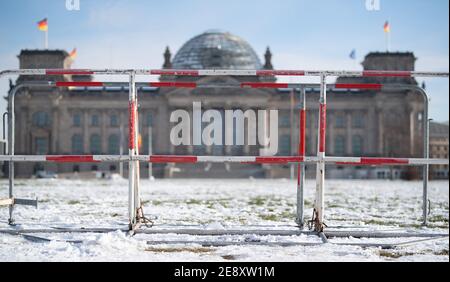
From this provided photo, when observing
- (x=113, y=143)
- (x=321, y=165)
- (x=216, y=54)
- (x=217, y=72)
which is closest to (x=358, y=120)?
(x=216, y=54)

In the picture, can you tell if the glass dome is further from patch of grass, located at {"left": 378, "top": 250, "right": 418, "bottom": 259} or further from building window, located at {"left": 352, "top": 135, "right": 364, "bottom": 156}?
patch of grass, located at {"left": 378, "top": 250, "right": 418, "bottom": 259}

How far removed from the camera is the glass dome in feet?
A: 266

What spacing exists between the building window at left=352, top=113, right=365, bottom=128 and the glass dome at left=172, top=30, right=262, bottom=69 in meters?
17.6

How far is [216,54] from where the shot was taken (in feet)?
267

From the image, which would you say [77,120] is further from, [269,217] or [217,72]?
[217,72]

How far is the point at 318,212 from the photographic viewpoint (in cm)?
841

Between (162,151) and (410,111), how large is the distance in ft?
124

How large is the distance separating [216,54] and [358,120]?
2529cm

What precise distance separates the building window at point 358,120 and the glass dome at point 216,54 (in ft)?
57.9

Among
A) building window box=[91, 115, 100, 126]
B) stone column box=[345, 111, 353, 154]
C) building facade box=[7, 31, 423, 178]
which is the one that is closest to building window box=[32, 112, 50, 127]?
building facade box=[7, 31, 423, 178]

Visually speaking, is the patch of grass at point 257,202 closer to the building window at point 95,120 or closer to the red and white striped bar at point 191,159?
the red and white striped bar at point 191,159

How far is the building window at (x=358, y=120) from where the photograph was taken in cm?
7738
